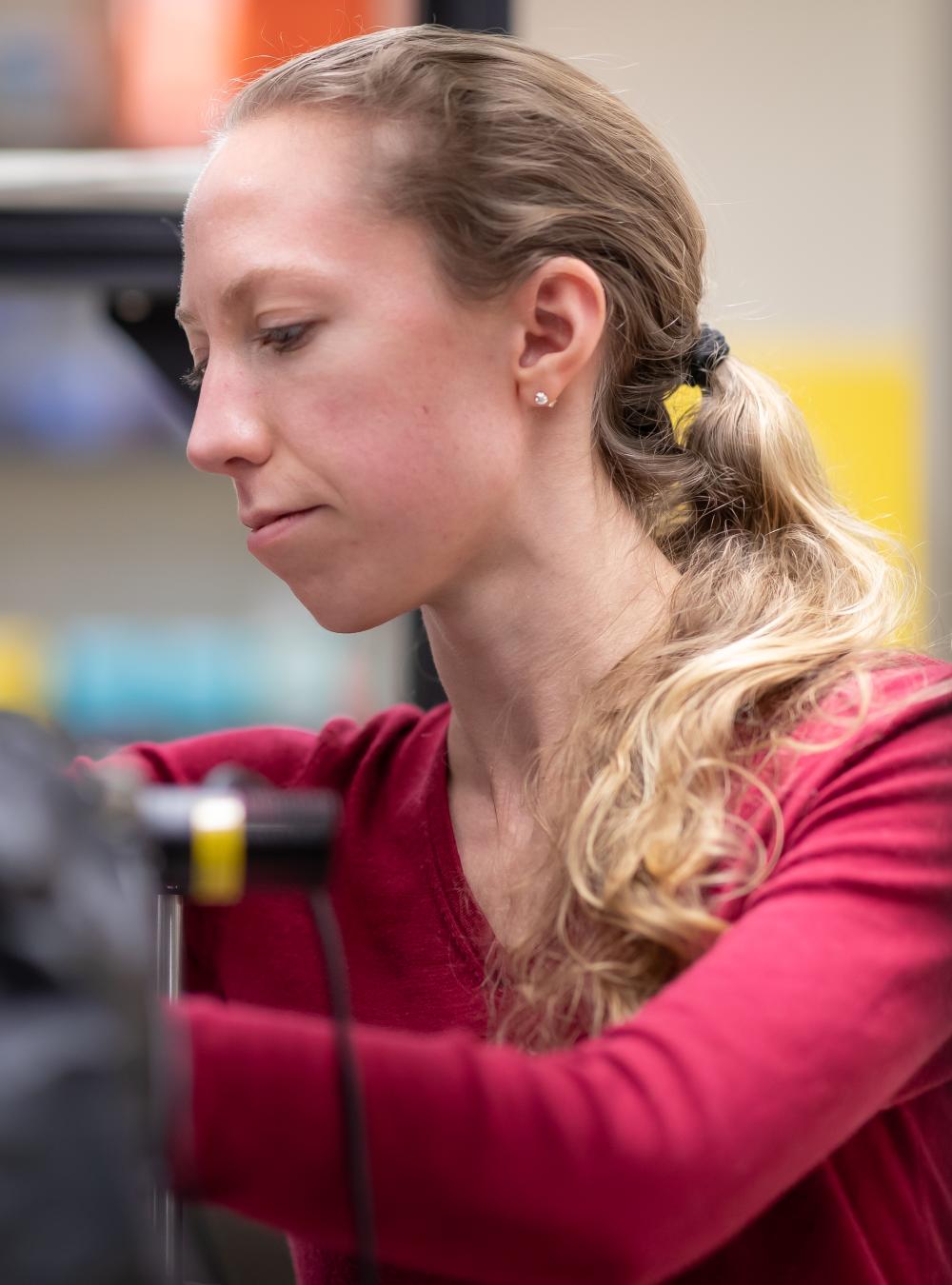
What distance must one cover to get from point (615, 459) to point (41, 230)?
0.62 meters

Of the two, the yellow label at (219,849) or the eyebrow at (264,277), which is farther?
the eyebrow at (264,277)

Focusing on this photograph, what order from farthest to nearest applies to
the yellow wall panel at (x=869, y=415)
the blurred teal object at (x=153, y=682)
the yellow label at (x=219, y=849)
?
1. the blurred teal object at (x=153, y=682)
2. the yellow wall panel at (x=869, y=415)
3. the yellow label at (x=219, y=849)

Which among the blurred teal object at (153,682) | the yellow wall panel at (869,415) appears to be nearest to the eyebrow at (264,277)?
the yellow wall panel at (869,415)

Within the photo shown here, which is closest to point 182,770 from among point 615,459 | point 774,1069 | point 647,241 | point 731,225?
point 615,459

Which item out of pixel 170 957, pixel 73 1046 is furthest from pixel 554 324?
pixel 73 1046

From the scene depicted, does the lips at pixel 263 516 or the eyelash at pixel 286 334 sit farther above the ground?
the eyelash at pixel 286 334

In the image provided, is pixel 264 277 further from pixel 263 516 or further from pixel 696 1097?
pixel 696 1097

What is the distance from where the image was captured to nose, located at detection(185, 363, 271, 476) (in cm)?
95

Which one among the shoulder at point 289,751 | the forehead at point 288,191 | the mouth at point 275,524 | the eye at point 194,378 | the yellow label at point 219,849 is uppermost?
the forehead at point 288,191

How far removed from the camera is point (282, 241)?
94 centimetres

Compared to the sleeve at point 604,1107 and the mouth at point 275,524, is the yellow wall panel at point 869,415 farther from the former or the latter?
the sleeve at point 604,1107

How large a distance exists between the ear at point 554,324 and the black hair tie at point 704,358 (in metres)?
0.15

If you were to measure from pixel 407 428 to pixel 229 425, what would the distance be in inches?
4.5

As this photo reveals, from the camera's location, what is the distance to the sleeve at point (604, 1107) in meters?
0.60
